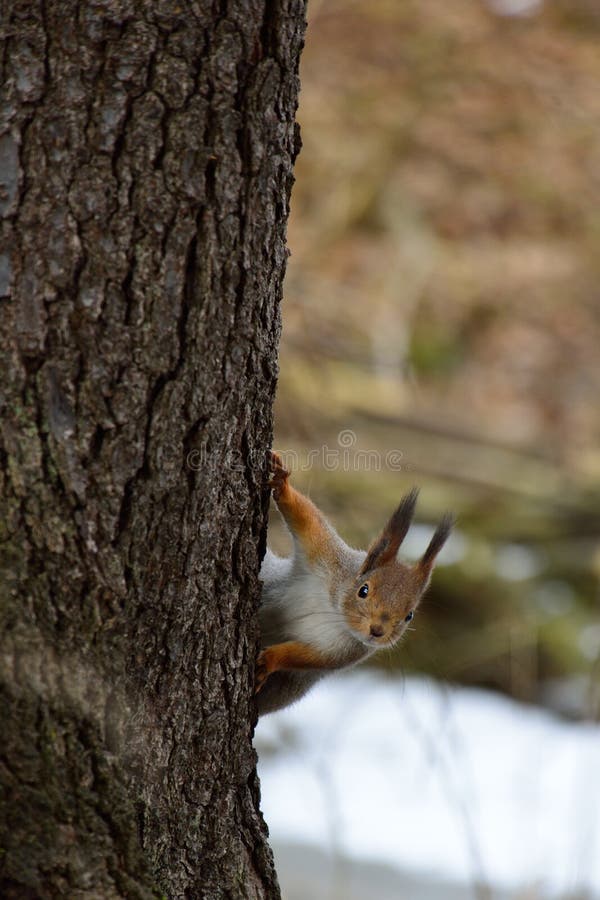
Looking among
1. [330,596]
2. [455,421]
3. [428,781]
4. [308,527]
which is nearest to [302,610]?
[330,596]

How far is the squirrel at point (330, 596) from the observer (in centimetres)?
210

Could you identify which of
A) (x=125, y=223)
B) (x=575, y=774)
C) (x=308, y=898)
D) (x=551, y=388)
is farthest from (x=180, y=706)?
(x=551, y=388)

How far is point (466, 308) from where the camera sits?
7.79m

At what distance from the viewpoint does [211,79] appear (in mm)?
1287

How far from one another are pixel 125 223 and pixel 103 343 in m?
0.15

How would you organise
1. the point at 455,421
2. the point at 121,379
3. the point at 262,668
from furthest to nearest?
the point at 455,421 < the point at 262,668 < the point at 121,379

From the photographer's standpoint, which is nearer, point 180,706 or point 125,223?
point 125,223

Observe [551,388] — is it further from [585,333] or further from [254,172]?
[254,172]

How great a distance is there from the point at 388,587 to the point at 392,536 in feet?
0.41

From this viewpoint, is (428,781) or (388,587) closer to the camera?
(388,587)

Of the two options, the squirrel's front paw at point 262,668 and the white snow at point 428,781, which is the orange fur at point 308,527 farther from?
the white snow at point 428,781

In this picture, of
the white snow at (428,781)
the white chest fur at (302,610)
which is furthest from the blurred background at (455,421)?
the white chest fur at (302,610)

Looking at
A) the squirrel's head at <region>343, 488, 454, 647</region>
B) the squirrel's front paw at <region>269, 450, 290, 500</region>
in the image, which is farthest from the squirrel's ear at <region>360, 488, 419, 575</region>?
the squirrel's front paw at <region>269, 450, 290, 500</region>

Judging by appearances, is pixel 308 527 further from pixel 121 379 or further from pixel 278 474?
pixel 121 379
